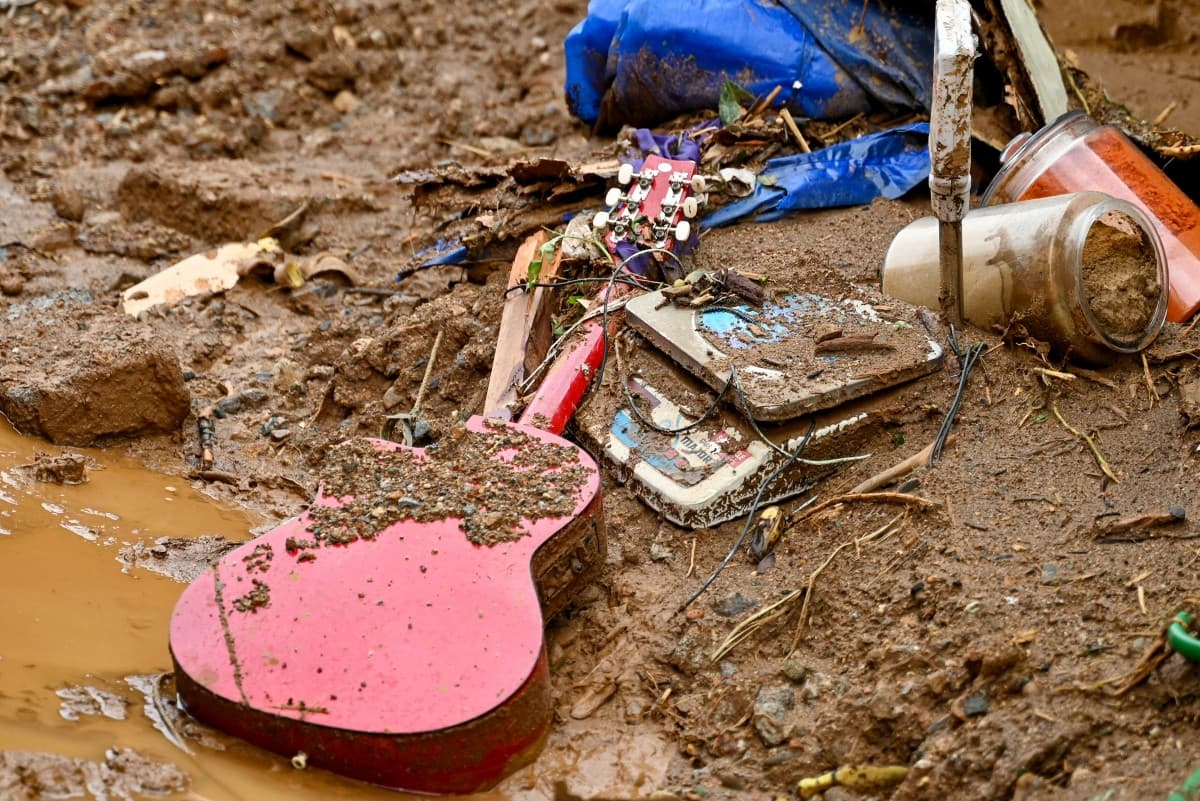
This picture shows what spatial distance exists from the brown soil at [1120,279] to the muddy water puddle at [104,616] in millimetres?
2330

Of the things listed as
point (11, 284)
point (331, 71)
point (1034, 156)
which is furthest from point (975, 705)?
point (331, 71)

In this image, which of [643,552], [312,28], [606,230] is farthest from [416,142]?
[643,552]

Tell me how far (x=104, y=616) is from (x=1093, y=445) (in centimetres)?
250

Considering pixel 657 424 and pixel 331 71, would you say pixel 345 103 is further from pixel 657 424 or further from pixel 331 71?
pixel 657 424

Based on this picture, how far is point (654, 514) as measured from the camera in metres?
3.28

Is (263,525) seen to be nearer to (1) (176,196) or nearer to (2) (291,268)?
(2) (291,268)

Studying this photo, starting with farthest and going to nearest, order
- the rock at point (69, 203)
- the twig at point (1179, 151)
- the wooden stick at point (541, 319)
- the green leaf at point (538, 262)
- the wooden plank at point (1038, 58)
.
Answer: the rock at point (69, 203)
the wooden plank at point (1038, 58)
the twig at point (1179, 151)
the green leaf at point (538, 262)
the wooden stick at point (541, 319)

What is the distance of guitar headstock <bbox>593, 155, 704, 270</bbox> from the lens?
12.7 ft

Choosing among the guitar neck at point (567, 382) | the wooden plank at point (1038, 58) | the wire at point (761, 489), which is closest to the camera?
the wire at point (761, 489)

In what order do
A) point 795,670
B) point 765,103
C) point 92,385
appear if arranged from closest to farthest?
1. point 795,670
2. point 92,385
3. point 765,103

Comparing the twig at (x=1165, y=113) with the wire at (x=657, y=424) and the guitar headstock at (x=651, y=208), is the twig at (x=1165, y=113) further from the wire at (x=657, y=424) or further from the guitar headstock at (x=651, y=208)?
the wire at (x=657, y=424)

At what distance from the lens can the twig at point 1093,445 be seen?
300cm

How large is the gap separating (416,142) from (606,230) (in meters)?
2.18

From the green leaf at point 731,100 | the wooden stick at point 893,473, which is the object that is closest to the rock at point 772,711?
the wooden stick at point 893,473
